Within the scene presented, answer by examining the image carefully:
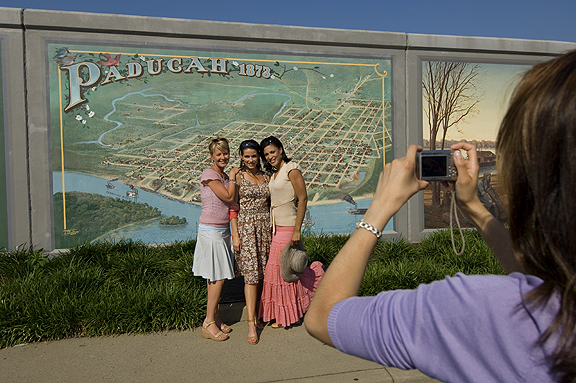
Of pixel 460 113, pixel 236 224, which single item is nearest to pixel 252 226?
pixel 236 224

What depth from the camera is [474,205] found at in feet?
4.32

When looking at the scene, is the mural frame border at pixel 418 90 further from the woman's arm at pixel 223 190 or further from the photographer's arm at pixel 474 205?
the photographer's arm at pixel 474 205

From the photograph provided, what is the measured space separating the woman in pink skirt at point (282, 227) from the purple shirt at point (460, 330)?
3292 mm

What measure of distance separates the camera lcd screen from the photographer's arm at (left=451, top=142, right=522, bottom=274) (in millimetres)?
40

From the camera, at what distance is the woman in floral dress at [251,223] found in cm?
427

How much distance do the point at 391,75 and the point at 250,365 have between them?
18.2 feet

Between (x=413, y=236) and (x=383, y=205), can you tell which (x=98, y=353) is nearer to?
(x=383, y=205)

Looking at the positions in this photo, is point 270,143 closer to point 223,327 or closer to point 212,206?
point 212,206

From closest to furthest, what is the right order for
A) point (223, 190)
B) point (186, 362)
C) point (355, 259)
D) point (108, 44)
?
point (355, 259) < point (186, 362) < point (223, 190) < point (108, 44)

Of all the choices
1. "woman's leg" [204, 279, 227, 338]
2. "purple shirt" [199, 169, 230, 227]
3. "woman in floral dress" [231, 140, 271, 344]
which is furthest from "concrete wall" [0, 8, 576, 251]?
"woman's leg" [204, 279, 227, 338]

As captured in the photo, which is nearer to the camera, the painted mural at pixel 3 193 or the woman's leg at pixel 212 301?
the woman's leg at pixel 212 301

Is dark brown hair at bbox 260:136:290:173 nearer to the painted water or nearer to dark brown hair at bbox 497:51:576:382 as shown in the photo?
the painted water

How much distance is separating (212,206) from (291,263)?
0.94 metres

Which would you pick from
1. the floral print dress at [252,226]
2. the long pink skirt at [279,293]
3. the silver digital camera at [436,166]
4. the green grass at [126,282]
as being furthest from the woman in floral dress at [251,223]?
the silver digital camera at [436,166]
